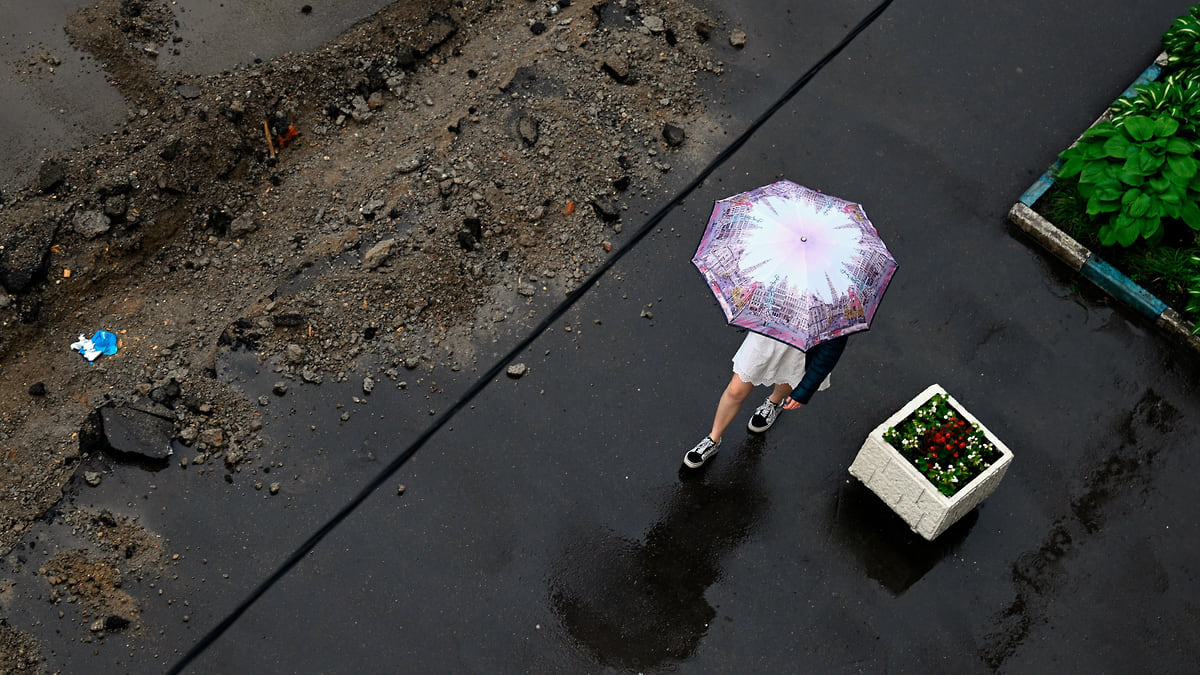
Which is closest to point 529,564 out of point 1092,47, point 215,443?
point 215,443

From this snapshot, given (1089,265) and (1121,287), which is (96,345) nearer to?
(1089,265)

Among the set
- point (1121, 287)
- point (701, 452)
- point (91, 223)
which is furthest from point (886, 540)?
point (91, 223)

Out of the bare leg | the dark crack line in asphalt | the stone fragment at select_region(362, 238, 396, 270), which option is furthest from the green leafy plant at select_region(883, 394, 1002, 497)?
the stone fragment at select_region(362, 238, 396, 270)

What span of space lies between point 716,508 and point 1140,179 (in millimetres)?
4023

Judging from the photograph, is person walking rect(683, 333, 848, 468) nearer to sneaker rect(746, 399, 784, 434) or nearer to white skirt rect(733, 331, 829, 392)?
white skirt rect(733, 331, 829, 392)

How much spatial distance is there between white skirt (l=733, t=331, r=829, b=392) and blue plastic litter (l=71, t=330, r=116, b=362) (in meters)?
4.51

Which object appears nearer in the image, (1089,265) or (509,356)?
(509,356)

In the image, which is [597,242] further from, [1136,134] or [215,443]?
[1136,134]

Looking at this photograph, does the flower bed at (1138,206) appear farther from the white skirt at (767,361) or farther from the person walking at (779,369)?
the white skirt at (767,361)

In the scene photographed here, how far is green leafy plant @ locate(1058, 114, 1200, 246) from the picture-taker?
263 inches

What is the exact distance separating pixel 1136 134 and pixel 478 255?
502 cm

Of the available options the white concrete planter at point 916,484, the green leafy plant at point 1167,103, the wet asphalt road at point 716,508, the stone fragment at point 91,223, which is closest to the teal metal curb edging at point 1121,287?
the wet asphalt road at point 716,508

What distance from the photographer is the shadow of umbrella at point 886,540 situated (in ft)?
19.8

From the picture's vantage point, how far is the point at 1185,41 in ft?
25.2
